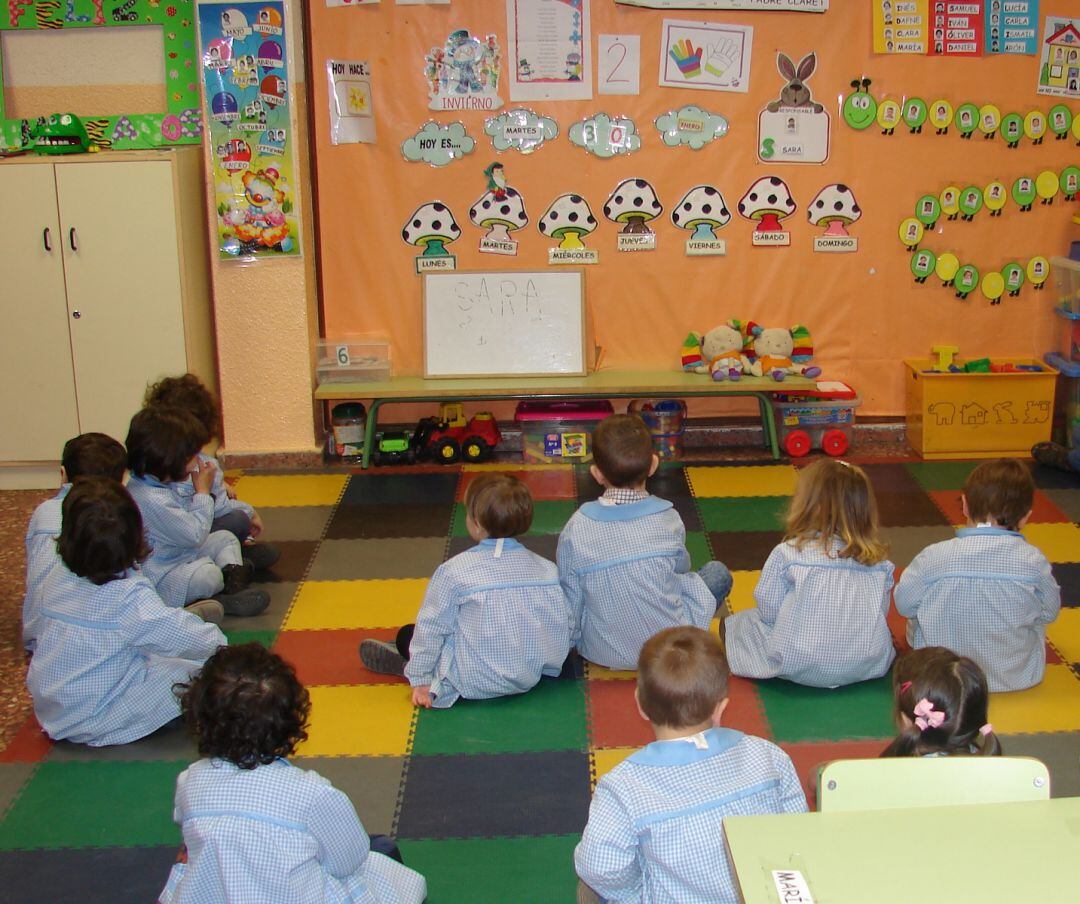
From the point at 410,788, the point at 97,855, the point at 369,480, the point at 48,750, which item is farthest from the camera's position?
the point at 369,480

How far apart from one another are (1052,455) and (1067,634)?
203 cm

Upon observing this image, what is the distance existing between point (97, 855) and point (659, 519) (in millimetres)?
2033

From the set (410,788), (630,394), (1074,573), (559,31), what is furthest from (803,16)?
(410,788)

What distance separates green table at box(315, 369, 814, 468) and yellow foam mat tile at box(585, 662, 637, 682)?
242cm

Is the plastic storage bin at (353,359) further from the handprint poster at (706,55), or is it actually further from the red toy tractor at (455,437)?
the handprint poster at (706,55)

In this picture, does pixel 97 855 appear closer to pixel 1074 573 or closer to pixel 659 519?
pixel 659 519

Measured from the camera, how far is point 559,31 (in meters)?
6.58

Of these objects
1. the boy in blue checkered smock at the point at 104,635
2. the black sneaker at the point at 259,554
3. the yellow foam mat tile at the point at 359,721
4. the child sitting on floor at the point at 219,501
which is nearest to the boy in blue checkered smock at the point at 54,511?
the boy in blue checkered smock at the point at 104,635

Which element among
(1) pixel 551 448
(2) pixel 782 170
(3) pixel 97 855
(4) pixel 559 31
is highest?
(4) pixel 559 31

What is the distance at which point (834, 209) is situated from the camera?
22.4 ft

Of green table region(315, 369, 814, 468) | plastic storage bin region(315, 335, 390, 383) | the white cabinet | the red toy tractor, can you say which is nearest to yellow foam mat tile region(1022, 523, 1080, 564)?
green table region(315, 369, 814, 468)

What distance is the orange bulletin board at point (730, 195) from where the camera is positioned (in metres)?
6.62

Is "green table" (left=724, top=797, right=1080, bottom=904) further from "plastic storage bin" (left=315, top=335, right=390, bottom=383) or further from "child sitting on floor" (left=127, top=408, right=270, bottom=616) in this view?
"plastic storage bin" (left=315, top=335, right=390, bottom=383)

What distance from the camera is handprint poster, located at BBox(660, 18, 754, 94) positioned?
6.60 meters
